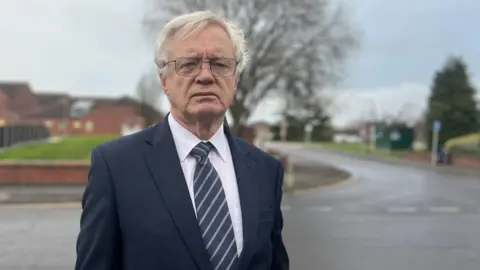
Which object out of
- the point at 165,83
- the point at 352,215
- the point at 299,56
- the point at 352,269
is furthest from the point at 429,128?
the point at 165,83

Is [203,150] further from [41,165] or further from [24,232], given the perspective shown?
[41,165]

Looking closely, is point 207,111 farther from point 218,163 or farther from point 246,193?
point 246,193

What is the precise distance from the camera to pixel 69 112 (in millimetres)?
79812

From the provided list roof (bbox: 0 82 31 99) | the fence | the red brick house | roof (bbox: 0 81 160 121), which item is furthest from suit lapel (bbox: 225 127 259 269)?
roof (bbox: 0 82 31 99)

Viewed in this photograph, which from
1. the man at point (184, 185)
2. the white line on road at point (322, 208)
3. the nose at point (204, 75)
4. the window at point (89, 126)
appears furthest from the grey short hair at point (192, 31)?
the window at point (89, 126)

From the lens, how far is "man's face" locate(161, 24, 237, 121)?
1.71m

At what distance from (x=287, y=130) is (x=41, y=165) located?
204 ft

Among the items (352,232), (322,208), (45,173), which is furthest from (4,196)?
(352,232)

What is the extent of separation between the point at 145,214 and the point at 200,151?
0.27m

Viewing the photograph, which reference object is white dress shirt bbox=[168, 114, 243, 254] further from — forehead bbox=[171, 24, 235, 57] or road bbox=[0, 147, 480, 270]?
road bbox=[0, 147, 480, 270]

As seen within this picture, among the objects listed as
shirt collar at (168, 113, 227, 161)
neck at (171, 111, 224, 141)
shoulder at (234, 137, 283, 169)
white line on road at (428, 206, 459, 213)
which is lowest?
white line on road at (428, 206, 459, 213)

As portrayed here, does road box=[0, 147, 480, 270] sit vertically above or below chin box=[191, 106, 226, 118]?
below

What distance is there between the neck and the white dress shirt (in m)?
0.01

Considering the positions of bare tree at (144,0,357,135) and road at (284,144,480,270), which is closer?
road at (284,144,480,270)
